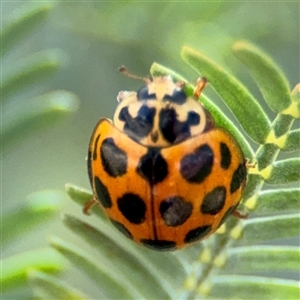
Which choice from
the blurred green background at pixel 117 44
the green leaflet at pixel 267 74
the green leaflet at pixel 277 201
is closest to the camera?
the green leaflet at pixel 267 74

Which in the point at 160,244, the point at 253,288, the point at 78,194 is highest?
the point at 78,194

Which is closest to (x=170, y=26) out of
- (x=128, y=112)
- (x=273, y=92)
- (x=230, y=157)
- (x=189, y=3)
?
(x=189, y=3)

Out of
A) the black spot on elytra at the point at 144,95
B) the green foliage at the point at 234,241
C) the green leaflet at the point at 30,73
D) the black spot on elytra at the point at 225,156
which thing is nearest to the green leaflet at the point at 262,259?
the green foliage at the point at 234,241

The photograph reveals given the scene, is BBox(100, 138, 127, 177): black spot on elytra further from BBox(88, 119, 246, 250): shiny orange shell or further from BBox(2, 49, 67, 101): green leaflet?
BBox(2, 49, 67, 101): green leaflet

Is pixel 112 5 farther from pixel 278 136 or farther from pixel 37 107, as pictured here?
pixel 278 136

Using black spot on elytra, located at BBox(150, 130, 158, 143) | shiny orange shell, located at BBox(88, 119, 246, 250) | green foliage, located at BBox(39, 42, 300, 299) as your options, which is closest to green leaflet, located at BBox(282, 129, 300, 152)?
green foliage, located at BBox(39, 42, 300, 299)

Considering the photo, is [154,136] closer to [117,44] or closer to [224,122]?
[224,122]

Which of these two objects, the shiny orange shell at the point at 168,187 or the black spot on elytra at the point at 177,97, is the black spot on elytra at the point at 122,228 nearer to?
the shiny orange shell at the point at 168,187

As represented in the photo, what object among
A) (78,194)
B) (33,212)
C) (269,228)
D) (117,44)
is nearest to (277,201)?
(269,228)

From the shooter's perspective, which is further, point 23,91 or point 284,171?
point 23,91
